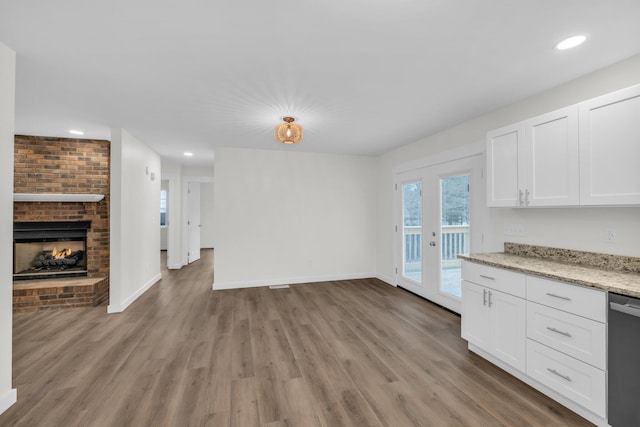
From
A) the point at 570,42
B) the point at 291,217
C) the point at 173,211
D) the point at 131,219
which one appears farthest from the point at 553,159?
the point at 173,211

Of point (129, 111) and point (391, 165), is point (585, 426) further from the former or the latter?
point (129, 111)

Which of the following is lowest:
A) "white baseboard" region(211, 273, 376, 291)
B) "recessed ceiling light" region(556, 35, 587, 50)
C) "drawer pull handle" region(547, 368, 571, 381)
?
"white baseboard" region(211, 273, 376, 291)

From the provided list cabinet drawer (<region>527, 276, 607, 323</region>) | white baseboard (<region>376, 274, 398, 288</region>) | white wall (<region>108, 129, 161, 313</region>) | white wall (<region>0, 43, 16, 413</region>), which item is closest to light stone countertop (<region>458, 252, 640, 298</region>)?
cabinet drawer (<region>527, 276, 607, 323</region>)

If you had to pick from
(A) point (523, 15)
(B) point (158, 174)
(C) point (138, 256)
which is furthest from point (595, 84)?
(B) point (158, 174)

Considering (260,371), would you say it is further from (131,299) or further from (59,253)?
(59,253)

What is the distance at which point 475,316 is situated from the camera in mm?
2555

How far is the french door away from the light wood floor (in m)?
0.48

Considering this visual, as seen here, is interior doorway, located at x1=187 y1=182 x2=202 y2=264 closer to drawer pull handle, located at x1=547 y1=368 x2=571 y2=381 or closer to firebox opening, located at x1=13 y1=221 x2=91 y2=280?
firebox opening, located at x1=13 y1=221 x2=91 y2=280

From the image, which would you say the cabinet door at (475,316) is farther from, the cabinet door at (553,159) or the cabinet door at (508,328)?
the cabinet door at (553,159)

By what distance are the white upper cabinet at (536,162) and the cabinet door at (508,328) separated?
0.88 meters

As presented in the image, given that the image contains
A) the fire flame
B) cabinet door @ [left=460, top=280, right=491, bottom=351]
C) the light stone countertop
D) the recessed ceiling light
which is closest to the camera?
the light stone countertop

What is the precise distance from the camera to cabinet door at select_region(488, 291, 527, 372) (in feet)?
6.97

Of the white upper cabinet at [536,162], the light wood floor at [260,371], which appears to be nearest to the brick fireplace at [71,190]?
the light wood floor at [260,371]

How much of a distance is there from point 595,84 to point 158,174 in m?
6.14
